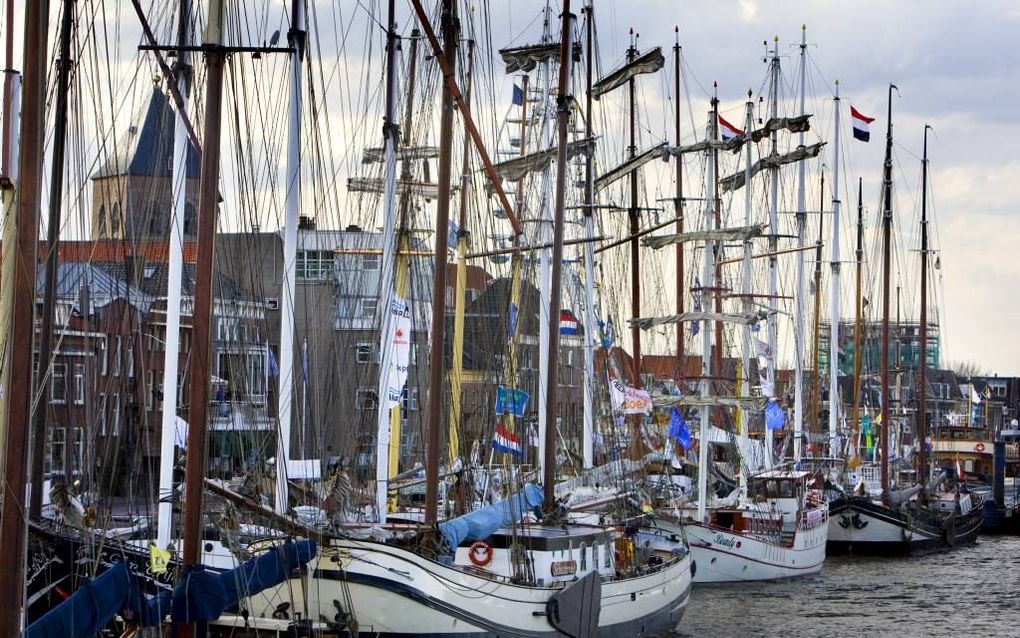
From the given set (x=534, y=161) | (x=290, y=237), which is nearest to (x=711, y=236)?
(x=534, y=161)

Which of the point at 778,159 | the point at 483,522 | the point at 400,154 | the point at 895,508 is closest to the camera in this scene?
the point at 483,522

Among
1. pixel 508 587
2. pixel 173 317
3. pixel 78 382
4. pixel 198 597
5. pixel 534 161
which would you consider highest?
pixel 534 161

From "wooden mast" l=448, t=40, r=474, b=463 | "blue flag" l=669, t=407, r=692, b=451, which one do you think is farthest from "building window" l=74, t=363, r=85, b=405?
"blue flag" l=669, t=407, r=692, b=451

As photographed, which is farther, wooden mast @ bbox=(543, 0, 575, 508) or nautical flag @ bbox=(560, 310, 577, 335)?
nautical flag @ bbox=(560, 310, 577, 335)

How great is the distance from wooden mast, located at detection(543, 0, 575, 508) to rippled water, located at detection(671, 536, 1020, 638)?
7.55 metres

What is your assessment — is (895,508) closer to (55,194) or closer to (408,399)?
(408,399)

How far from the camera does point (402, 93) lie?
52.0 m

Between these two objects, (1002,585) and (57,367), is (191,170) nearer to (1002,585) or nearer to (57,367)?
(57,367)

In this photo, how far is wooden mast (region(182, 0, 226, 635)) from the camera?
2419cm

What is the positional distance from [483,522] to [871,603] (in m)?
24.2

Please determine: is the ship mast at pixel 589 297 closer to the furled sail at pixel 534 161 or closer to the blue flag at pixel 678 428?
the furled sail at pixel 534 161

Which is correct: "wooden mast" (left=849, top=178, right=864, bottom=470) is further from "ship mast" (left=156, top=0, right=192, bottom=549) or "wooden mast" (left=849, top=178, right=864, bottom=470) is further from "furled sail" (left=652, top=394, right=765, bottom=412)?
"ship mast" (left=156, top=0, right=192, bottom=549)

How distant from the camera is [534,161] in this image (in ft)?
173

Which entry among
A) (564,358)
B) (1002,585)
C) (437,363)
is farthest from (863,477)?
(437,363)
